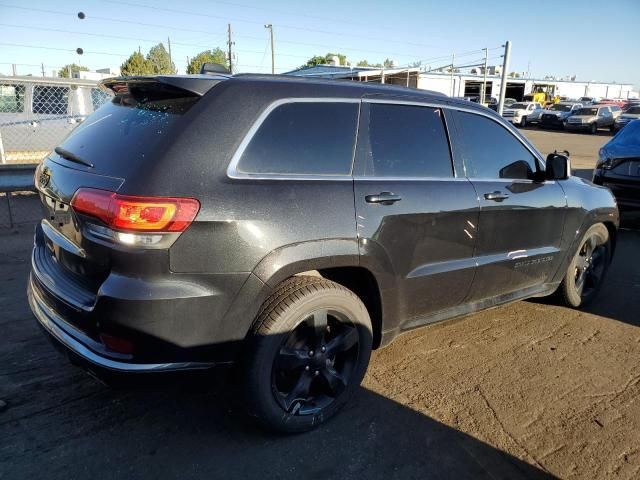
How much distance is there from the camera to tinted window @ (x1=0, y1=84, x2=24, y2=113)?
9837mm

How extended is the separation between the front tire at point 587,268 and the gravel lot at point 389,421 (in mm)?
695

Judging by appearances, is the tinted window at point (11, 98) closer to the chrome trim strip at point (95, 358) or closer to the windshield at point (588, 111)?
the chrome trim strip at point (95, 358)

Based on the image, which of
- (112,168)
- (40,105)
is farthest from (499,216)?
(40,105)

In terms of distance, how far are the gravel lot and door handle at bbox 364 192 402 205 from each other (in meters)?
1.24

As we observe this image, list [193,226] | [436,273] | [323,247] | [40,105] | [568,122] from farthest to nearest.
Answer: [568,122] < [40,105] < [436,273] < [323,247] < [193,226]

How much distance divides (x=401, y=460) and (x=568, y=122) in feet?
116

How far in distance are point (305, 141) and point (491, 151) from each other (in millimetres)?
1694

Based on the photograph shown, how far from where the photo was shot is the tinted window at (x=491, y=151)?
3.51 m

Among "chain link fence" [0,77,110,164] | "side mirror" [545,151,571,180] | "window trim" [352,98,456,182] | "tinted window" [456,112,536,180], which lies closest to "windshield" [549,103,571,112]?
"chain link fence" [0,77,110,164]

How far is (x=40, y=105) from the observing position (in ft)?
34.8

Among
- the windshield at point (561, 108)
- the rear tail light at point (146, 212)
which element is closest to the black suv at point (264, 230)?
the rear tail light at point (146, 212)

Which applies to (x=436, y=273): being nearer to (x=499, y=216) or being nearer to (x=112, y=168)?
(x=499, y=216)

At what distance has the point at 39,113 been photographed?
34.9ft

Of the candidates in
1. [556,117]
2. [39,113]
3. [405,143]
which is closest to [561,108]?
[556,117]
